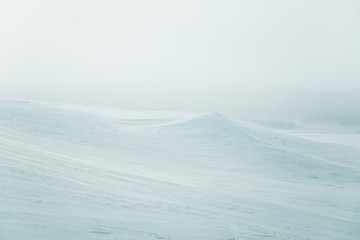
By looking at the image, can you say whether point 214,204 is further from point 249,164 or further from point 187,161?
point 249,164

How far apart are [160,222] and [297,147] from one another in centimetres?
1339

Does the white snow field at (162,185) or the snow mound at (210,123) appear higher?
the snow mound at (210,123)

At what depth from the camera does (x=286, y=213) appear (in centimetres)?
668

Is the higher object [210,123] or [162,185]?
[210,123]

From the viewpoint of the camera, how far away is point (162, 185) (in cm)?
742

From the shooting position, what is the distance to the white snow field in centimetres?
438

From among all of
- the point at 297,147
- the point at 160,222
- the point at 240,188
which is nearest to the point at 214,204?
the point at 160,222

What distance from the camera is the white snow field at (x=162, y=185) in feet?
14.4

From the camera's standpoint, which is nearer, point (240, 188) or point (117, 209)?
point (117, 209)

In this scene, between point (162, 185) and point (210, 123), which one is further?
point (210, 123)

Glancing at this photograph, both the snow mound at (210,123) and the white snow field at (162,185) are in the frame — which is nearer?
the white snow field at (162,185)

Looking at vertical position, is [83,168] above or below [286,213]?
above

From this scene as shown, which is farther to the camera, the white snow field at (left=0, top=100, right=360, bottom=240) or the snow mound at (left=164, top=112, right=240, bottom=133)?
the snow mound at (left=164, top=112, right=240, bottom=133)

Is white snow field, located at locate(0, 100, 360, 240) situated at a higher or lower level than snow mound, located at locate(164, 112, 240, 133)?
lower
